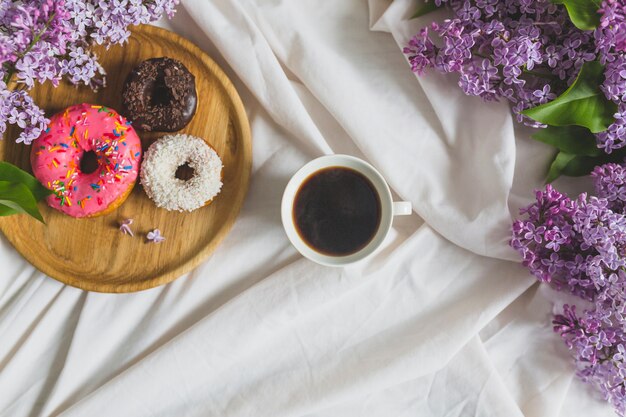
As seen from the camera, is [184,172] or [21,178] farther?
[184,172]

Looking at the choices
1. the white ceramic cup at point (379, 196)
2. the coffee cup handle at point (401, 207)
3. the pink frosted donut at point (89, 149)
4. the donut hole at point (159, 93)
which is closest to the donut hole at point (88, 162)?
the pink frosted donut at point (89, 149)

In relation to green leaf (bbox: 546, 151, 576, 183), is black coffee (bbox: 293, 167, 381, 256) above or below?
above

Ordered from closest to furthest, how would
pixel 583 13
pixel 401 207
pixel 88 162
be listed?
pixel 583 13, pixel 401 207, pixel 88 162

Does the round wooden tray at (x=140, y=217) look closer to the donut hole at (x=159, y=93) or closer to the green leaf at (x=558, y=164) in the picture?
the donut hole at (x=159, y=93)

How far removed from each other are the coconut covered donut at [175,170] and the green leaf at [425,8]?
510 mm

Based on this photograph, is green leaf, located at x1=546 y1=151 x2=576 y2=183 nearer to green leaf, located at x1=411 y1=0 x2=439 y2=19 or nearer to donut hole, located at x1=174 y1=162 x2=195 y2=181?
green leaf, located at x1=411 y1=0 x2=439 y2=19

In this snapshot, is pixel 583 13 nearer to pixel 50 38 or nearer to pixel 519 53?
pixel 519 53

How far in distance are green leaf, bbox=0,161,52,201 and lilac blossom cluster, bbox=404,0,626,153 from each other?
0.77 meters

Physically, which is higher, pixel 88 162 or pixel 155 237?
pixel 88 162

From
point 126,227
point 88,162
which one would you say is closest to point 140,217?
point 126,227

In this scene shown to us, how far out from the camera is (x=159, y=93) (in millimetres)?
1238

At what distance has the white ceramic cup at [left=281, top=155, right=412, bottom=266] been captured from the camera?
1.20m

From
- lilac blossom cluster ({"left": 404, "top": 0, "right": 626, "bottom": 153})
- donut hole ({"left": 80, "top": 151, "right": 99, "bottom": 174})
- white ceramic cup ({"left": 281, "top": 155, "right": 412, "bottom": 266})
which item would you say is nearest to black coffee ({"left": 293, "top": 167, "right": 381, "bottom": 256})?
white ceramic cup ({"left": 281, "top": 155, "right": 412, "bottom": 266})

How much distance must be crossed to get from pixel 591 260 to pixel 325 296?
536mm
